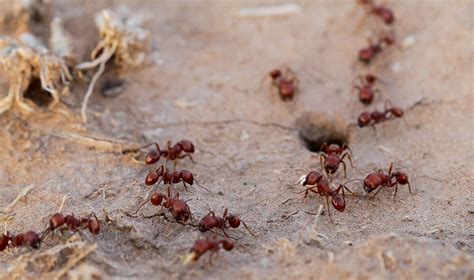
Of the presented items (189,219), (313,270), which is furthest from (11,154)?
(313,270)

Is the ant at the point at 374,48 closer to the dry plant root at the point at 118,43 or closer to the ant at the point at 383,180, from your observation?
the ant at the point at 383,180

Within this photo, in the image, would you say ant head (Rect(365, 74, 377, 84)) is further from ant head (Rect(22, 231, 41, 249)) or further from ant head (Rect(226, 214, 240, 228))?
ant head (Rect(22, 231, 41, 249))

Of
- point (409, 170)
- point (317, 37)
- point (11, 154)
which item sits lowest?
point (409, 170)

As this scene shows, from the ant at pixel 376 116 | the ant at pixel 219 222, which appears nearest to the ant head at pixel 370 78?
the ant at pixel 376 116

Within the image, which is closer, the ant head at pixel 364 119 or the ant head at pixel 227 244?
the ant head at pixel 227 244

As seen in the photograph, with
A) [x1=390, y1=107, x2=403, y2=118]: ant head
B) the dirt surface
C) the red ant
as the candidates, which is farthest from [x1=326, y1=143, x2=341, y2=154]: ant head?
the red ant

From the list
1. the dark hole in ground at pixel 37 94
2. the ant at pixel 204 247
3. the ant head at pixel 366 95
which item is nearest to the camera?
the ant at pixel 204 247

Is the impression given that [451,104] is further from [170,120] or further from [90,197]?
[90,197]
